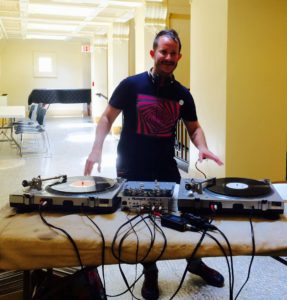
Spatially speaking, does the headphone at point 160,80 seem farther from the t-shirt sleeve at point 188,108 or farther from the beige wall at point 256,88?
the beige wall at point 256,88

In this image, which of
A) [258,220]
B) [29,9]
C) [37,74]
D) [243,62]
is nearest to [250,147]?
[243,62]

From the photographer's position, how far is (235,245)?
1145mm

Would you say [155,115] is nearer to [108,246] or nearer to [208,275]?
[108,246]

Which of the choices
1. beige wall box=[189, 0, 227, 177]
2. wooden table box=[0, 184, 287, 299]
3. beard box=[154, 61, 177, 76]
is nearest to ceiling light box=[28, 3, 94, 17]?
beige wall box=[189, 0, 227, 177]

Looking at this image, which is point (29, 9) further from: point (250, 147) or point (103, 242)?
point (103, 242)

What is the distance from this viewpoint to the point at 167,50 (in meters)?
1.67

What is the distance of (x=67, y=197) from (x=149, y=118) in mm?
660

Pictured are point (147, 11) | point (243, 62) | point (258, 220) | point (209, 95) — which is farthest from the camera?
point (147, 11)

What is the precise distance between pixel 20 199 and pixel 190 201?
1.80 feet

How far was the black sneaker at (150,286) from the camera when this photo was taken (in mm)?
2092

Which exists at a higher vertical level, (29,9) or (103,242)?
(29,9)

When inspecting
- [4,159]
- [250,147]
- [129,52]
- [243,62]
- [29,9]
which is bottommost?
[4,159]

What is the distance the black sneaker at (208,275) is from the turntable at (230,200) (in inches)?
39.7

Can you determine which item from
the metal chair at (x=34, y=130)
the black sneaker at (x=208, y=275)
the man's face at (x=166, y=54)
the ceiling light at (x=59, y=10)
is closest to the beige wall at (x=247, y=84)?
the black sneaker at (x=208, y=275)
